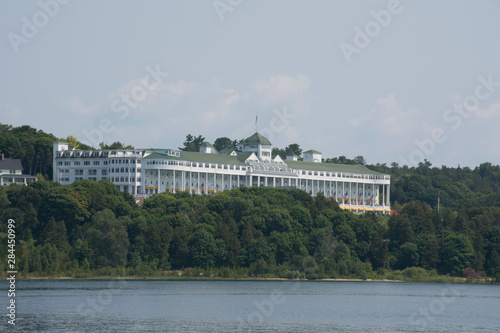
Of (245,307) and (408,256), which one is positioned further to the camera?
(408,256)

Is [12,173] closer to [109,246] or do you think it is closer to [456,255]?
[109,246]

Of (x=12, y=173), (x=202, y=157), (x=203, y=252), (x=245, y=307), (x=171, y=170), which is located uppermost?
(x=202, y=157)

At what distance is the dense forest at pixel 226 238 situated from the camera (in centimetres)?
13062

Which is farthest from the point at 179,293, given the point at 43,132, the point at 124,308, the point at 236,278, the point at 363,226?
the point at 43,132

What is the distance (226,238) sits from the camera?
5389 inches

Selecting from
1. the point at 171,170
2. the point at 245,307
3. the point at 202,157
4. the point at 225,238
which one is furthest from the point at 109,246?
the point at 202,157

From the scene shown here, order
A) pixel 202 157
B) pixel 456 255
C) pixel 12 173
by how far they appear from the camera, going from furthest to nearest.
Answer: pixel 202 157 → pixel 12 173 → pixel 456 255

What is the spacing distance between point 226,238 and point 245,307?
42.1 m

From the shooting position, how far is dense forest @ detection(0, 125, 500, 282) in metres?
131

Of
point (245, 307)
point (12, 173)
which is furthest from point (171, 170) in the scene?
point (245, 307)

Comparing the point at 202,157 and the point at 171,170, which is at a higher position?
the point at 202,157

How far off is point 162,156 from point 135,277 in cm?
4892

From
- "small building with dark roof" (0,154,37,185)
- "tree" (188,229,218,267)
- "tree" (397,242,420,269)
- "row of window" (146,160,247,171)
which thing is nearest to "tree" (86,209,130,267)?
"tree" (188,229,218,267)

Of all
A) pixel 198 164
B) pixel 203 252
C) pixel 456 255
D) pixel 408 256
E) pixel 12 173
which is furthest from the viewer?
pixel 198 164
